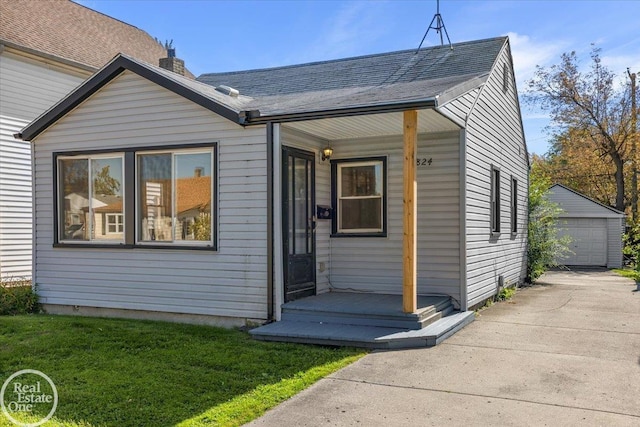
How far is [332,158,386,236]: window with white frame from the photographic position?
8.92 m

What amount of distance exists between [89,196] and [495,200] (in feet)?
23.8

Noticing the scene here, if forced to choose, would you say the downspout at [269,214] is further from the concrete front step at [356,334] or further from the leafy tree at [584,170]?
the leafy tree at [584,170]

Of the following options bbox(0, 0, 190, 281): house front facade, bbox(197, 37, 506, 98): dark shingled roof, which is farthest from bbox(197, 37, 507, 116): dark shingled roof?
bbox(0, 0, 190, 281): house front facade

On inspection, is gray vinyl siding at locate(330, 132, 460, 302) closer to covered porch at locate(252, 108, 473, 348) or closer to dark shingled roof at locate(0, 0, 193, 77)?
covered porch at locate(252, 108, 473, 348)

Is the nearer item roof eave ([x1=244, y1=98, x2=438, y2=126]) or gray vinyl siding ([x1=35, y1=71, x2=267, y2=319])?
roof eave ([x1=244, y1=98, x2=438, y2=126])

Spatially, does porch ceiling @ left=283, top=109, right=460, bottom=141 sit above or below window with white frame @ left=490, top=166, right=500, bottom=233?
above

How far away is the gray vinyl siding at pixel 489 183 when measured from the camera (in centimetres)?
849

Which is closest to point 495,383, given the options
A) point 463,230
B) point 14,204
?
point 463,230

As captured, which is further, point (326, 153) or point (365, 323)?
point (326, 153)

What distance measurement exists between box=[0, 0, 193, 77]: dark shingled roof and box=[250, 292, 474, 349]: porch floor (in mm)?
8676

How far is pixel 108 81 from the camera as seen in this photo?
27.7 feet

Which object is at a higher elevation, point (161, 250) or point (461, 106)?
point (461, 106)

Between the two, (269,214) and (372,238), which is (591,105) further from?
(269,214)

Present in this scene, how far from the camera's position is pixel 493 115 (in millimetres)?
10133
